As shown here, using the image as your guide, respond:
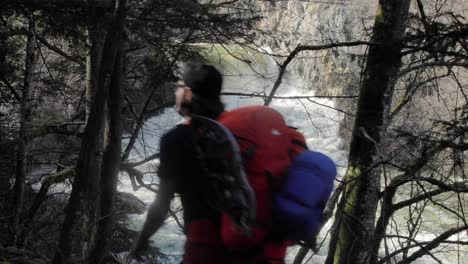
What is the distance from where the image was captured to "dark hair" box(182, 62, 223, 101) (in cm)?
217

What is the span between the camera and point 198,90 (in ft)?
7.16

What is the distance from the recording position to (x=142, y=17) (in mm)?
6230

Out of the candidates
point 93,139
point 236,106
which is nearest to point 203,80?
point 93,139

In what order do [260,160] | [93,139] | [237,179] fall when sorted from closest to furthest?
[237,179] → [260,160] → [93,139]

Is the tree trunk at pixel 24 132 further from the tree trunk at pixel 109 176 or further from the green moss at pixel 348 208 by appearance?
the green moss at pixel 348 208

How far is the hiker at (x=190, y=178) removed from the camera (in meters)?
2.06

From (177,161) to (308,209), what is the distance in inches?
A: 20.9

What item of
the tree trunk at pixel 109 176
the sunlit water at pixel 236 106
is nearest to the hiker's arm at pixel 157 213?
the tree trunk at pixel 109 176

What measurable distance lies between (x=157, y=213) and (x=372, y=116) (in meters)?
3.09

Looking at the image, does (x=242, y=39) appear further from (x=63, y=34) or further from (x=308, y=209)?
(x=308, y=209)

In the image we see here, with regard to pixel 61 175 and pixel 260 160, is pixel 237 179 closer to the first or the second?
pixel 260 160

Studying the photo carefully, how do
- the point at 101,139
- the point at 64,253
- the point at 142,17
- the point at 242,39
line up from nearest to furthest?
the point at 64,253
the point at 101,139
the point at 142,17
the point at 242,39

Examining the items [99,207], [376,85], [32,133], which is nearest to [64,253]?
[99,207]

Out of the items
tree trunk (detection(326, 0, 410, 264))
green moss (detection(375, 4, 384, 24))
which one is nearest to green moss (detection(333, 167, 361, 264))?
tree trunk (detection(326, 0, 410, 264))
